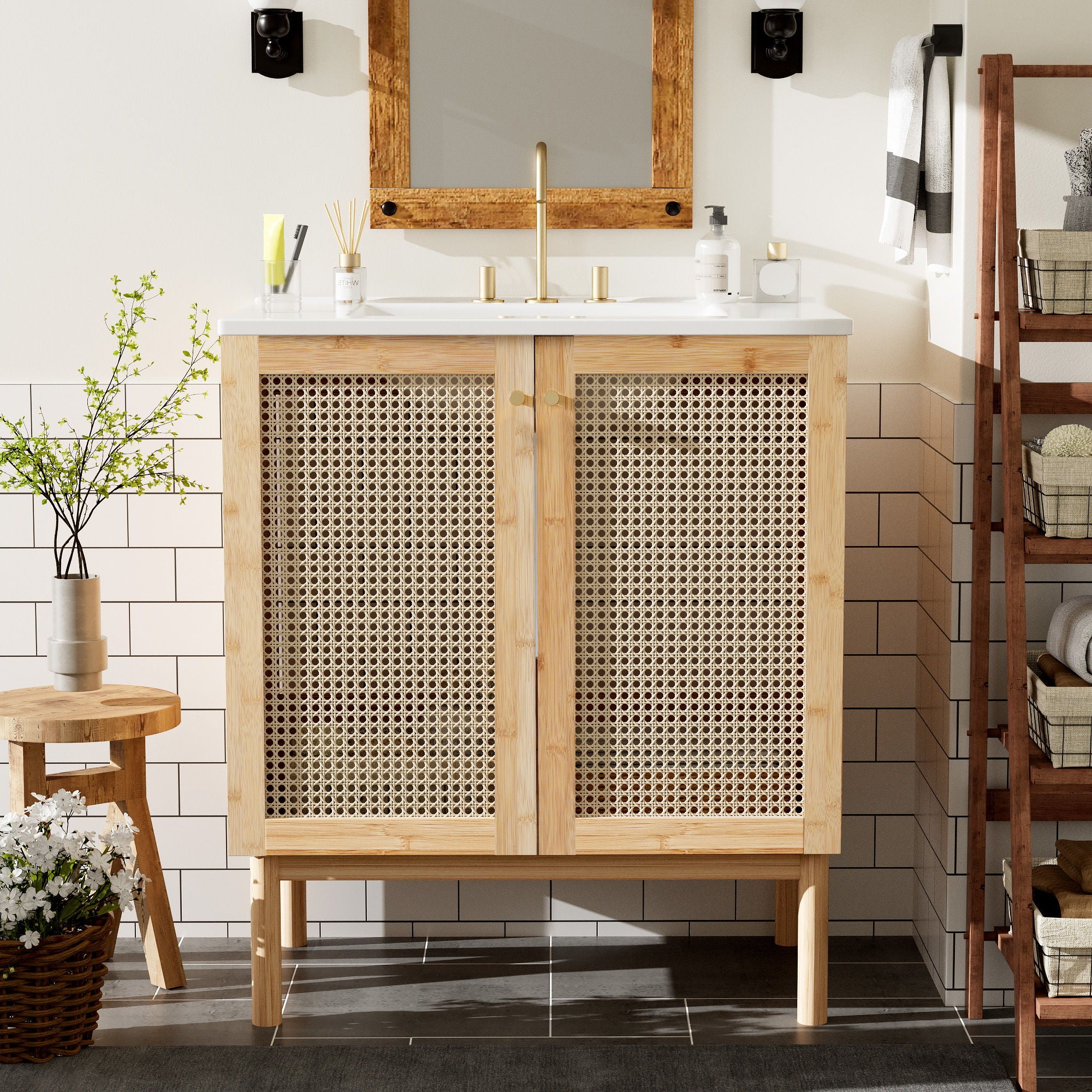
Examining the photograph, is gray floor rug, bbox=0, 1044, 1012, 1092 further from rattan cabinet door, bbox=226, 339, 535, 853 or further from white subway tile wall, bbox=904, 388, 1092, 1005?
rattan cabinet door, bbox=226, 339, 535, 853

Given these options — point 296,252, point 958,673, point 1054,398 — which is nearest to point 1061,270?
point 1054,398

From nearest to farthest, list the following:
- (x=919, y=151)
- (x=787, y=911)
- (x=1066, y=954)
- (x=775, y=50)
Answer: (x=1066, y=954)
(x=919, y=151)
(x=775, y=50)
(x=787, y=911)

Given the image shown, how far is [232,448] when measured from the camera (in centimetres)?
246

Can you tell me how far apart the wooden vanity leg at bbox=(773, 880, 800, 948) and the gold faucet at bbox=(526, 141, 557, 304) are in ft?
4.39

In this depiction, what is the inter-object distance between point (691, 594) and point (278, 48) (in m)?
1.41

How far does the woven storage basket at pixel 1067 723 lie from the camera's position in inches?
95.2

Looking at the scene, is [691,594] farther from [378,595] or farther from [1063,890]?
[1063,890]

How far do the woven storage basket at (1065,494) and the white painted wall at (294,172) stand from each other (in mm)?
585

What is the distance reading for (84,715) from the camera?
2604mm

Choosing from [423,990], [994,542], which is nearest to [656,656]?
[994,542]

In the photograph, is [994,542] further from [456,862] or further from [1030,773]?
[456,862]

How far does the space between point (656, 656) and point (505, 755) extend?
0.33m

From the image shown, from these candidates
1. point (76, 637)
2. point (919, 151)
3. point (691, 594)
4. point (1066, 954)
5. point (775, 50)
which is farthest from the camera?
point (775, 50)

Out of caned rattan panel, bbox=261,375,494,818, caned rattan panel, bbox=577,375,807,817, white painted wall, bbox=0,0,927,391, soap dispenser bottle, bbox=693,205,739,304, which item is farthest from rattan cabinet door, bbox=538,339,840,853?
white painted wall, bbox=0,0,927,391
